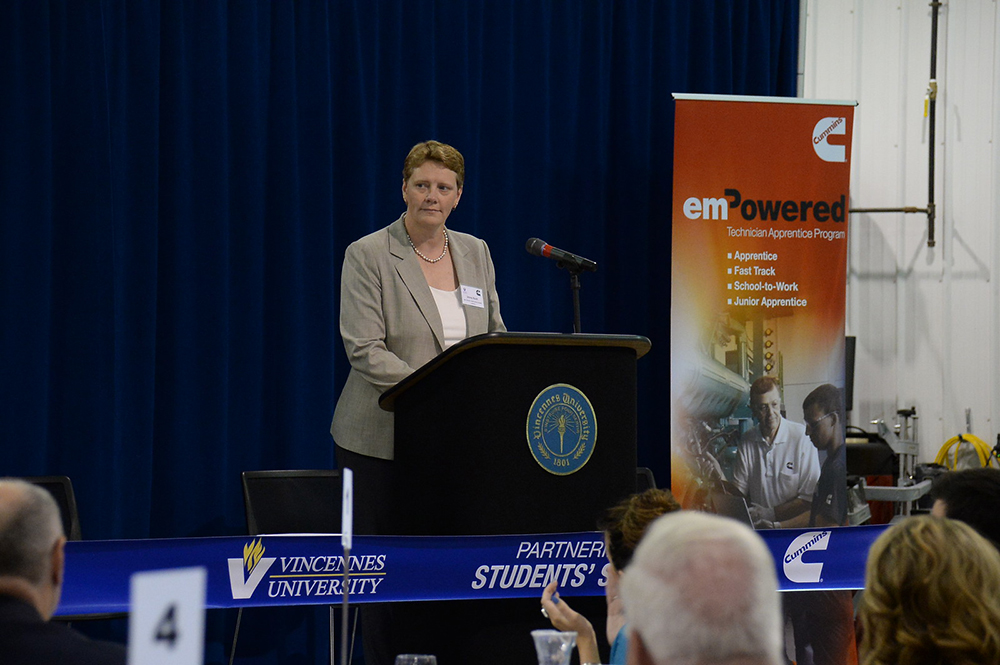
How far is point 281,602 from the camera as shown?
313 centimetres

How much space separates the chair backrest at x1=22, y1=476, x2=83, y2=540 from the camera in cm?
396

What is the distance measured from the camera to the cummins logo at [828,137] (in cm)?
559

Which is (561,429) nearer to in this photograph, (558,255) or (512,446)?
(512,446)

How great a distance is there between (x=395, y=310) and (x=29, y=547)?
1.99 m

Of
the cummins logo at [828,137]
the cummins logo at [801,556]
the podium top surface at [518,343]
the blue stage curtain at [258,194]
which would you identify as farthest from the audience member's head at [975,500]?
the cummins logo at [828,137]

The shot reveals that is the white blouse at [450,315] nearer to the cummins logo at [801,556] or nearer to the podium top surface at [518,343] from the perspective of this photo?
the podium top surface at [518,343]

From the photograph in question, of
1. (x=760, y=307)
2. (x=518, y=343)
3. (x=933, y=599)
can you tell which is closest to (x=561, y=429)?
(x=518, y=343)

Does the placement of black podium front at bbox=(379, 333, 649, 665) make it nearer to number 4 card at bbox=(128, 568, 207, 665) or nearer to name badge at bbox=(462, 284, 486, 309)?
name badge at bbox=(462, 284, 486, 309)

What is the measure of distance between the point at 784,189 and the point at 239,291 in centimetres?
278

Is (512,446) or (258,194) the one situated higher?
(258,194)

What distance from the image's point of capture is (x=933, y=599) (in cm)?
147

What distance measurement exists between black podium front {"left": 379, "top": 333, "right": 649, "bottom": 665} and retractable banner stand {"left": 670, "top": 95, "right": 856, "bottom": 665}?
2548 mm

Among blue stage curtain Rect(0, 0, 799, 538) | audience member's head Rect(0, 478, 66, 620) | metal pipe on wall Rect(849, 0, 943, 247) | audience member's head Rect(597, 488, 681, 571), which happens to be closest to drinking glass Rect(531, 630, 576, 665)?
audience member's head Rect(597, 488, 681, 571)

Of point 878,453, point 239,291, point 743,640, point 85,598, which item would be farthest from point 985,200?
point 743,640
